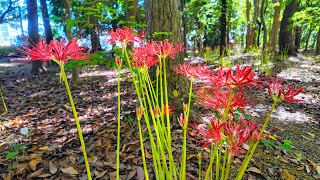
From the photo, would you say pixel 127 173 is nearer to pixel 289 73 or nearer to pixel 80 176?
pixel 80 176

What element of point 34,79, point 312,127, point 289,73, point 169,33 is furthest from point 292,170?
point 34,79

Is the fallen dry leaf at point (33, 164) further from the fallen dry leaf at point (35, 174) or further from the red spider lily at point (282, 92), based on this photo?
the red spider lily at point (282, 92)

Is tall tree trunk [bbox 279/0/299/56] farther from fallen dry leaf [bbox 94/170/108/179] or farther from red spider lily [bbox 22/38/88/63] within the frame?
red spider lily [bbox 22/38/88/63]

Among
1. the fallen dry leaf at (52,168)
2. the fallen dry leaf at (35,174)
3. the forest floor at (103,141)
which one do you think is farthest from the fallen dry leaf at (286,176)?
the fallen dry leaf at (35,174)

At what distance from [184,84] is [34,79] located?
5.47 metres

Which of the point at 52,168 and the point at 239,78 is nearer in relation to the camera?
the point at 239,78

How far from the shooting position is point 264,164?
178cm

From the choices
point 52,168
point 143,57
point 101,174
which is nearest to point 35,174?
point 52,168

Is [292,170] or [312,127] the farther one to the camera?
[312,127]

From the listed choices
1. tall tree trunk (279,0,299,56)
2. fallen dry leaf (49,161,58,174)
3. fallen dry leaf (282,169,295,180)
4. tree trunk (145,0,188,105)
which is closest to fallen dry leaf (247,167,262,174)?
fallen dry leaf (282,169,295,180)

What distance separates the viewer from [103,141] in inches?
86.6

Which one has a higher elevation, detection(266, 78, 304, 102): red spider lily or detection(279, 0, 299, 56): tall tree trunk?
detection(279, 0, 299, 56): tall tree trunk

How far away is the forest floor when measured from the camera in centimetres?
175

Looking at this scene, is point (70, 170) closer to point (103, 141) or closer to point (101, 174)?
point (101, 174)
